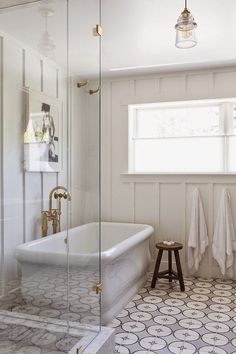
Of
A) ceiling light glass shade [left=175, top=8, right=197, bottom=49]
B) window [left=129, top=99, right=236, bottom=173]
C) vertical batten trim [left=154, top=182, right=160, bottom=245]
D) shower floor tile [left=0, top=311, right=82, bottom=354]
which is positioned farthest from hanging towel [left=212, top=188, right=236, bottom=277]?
shower floor tile [left=0, top=311, right=82, bottom=354]

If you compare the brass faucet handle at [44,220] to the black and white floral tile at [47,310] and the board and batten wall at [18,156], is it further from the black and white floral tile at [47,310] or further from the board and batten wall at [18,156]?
the black and white floral tile at [47,310]

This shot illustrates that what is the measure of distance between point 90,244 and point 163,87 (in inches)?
88.5

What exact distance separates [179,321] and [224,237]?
4.43ft

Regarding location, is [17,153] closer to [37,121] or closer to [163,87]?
[37,121]

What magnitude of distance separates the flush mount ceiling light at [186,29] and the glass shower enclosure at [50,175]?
61cm

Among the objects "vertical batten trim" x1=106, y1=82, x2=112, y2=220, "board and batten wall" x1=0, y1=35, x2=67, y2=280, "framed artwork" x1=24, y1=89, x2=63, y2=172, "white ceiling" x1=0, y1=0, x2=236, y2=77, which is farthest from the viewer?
"vertical batten trim" x1=106, y1=82, x2=112, y2=220

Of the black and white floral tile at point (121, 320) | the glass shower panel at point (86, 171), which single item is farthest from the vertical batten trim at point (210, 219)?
the glass shower panel at point (86, 171)

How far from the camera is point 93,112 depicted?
2879 mm

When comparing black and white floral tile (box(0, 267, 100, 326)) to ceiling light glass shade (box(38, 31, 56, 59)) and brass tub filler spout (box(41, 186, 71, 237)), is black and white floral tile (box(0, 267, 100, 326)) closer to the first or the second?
brass tub filler spout (box(41, 186, 71, 237))

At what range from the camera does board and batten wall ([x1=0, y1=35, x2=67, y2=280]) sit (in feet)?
9.36

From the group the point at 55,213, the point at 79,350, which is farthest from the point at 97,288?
the point at 55,213

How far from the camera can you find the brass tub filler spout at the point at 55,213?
3.03m

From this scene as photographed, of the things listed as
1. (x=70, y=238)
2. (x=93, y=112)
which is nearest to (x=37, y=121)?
(x=93, y=112)

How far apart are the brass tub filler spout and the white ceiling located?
1102mm
